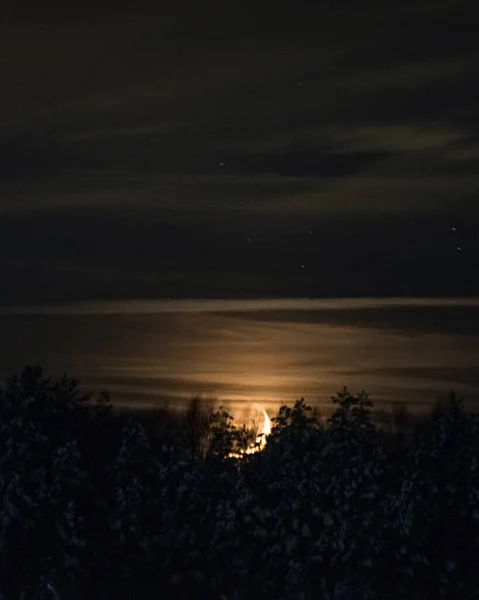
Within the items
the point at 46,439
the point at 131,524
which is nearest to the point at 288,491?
the point at 131,524

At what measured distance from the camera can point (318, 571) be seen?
55.2 m

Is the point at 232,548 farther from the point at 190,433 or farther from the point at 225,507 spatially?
the point at 190,433

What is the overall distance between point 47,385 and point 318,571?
13.0 metres

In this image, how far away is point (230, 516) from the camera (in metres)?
55.5

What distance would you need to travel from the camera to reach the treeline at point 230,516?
54.2m

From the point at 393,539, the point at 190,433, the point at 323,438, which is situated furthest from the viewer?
the point at 190,433

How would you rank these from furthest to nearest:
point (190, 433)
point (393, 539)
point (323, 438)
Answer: point (190, 433), point (323, 438), point (393, 539)

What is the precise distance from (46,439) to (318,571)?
11.6 m

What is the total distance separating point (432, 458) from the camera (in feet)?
189

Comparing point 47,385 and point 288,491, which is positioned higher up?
point 47,385

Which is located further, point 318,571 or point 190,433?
point 190,433

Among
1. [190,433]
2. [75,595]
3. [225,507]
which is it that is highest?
[190,433]

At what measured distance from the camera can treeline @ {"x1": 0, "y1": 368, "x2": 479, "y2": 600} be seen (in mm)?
54219

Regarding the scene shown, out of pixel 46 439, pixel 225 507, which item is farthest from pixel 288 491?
pixel 46 439
